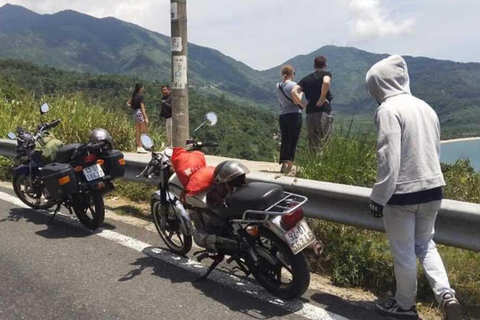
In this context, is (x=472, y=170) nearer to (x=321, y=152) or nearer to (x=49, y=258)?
(x=321, y=152)

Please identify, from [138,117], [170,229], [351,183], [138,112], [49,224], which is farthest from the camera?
[138,112]

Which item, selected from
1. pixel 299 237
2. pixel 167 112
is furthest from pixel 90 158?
pixel 167 112

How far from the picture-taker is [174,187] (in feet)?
15.3

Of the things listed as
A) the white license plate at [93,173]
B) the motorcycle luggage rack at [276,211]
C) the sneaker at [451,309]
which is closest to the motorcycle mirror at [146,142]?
the white license plate at [93,173]

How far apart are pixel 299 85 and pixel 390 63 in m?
4.28

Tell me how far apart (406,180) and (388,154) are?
24cm

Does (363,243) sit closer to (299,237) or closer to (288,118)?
(299,237)

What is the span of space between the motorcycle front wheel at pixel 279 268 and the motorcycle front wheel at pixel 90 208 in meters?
2.40

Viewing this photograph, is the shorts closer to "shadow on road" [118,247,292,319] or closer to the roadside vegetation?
the roadside vegetation

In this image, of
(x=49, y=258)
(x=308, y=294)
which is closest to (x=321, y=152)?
(x=308, y=294)

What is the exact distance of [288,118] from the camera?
25.6 ft

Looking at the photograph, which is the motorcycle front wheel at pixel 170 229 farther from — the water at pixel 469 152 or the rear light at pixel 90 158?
the water at pixel 469 152

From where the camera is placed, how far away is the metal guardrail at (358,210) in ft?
11.5

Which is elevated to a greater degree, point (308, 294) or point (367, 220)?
point (367, 220)
